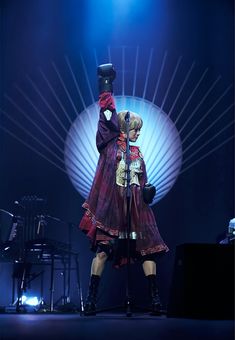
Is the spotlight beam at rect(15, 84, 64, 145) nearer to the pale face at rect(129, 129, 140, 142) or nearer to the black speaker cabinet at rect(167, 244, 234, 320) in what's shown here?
the pale face at rect(129, 129, 140, 142)

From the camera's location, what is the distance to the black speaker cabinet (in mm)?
3498

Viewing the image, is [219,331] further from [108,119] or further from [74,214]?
[74,214]

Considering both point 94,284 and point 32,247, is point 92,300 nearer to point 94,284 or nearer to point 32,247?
point 94,284

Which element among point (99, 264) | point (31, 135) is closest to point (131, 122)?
point (99, 264)

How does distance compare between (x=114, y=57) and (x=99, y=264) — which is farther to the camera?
(x=114, y=57)

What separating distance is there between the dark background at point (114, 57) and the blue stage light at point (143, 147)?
12cm

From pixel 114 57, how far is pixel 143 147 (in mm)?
1045

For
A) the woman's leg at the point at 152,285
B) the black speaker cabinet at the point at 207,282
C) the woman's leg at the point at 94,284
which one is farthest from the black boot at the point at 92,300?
the black speaker cabinet at the point at 207,282

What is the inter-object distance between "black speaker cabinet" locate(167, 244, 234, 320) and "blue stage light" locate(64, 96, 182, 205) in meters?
2.50

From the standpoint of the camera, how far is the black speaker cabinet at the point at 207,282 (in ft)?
11.5

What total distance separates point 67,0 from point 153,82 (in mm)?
1301

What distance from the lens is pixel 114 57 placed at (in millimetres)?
6223

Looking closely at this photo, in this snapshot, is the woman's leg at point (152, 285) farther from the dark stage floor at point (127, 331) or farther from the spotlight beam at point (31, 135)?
the spotlight beam at point (31, 135)

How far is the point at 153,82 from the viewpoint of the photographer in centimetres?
628
